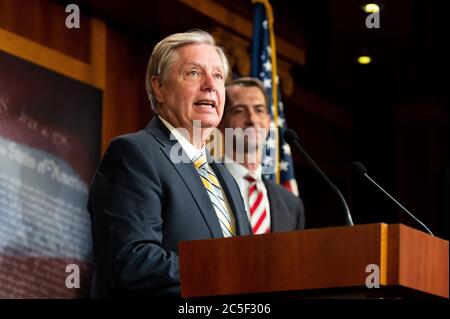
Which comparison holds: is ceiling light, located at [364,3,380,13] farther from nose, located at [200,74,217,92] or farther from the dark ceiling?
nose, located at [200,74,217,92]

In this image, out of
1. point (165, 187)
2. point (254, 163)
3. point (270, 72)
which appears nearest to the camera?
point (165, 187)

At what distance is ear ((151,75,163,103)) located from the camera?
11.1ft

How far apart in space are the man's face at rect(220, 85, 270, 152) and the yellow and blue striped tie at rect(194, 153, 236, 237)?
2.04 m

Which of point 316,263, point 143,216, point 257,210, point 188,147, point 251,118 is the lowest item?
point 316,263

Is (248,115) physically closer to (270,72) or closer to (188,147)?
(270,72)

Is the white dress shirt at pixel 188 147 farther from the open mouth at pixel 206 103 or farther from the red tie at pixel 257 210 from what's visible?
the red tie at pixel 257 210

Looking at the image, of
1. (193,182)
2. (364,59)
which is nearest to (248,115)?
(193,182)

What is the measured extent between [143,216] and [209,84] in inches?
22.8

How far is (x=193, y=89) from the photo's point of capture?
3297 mm

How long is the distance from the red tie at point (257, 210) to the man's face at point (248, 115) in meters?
0.20

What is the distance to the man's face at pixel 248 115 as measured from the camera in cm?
538

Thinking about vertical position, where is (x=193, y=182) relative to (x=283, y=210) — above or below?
below

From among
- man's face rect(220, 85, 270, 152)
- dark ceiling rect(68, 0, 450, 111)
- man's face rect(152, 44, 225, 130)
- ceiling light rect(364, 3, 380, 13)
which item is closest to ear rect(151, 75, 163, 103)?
man's face rect(152, 44, 225, 130)

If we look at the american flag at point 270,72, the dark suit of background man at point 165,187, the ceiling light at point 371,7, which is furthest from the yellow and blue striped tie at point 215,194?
the ceiling light at point 371,7
